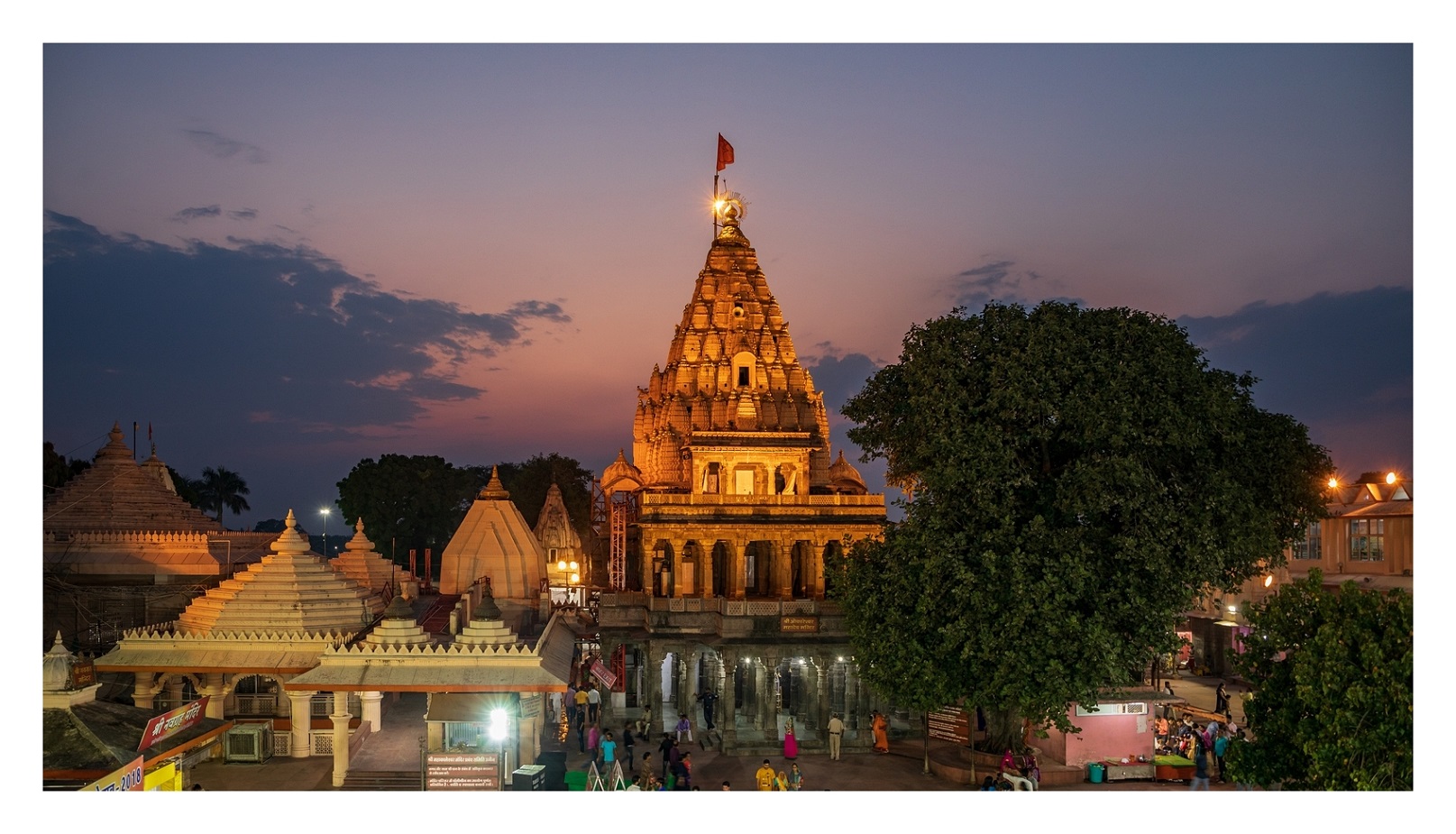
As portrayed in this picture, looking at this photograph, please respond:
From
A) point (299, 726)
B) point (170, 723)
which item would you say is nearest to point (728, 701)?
point (299, 726)

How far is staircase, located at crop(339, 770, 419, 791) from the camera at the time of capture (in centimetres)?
2205

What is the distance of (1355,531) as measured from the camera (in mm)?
33500

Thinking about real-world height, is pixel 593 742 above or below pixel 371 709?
below

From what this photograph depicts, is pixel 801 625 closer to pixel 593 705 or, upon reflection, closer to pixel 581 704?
pixel 593 705

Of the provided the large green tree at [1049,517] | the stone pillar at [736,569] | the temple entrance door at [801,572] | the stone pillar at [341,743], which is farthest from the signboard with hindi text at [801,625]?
the stone pillar at [341,743]

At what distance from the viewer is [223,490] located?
86000mm

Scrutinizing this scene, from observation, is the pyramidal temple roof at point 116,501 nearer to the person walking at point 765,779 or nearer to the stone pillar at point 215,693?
the stone pillar at point 215,693

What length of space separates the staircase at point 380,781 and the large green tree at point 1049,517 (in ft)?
32.8

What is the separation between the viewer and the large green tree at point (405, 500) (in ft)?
231

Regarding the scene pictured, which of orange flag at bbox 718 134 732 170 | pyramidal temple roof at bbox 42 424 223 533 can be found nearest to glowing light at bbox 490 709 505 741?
pyramidal temple roof at bbox 42 424 223 533

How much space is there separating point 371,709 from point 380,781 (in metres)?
3.97

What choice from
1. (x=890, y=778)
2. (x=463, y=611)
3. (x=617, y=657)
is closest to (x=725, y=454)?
(x=617, y=657)

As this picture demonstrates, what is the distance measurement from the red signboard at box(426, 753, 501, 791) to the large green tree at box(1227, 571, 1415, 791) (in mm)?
13377

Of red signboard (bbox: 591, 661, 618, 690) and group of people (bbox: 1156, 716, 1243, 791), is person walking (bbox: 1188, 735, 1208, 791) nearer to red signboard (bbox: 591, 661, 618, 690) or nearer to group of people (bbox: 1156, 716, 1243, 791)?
group of people (bbox: 1156, 716, 1243, 791)
